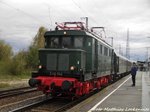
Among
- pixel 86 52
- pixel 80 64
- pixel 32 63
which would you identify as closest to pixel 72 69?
pixel 80 64

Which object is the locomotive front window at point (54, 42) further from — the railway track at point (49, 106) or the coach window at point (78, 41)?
the railway track at point (49, 106)

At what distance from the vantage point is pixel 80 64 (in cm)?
1778

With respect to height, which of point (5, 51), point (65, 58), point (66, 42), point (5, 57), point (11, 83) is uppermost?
point (5, 51)

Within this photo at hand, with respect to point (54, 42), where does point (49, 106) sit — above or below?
below

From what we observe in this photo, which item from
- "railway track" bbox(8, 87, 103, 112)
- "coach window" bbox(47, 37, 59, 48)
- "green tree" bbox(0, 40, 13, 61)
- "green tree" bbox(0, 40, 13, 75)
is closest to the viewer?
"railway track" bbox(8, 87, 103, 112)

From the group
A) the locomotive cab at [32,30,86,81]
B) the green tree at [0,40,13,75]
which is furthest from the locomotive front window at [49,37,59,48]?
the green tree at [0,40,13,75]

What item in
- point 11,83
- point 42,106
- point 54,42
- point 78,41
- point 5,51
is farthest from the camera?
point 5,51

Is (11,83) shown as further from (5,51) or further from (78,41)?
(5,51)

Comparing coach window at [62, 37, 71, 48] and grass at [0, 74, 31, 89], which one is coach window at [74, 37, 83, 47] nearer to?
coach window at [62, 37, 71, 48]

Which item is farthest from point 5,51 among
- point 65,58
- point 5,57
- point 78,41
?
point 65,58

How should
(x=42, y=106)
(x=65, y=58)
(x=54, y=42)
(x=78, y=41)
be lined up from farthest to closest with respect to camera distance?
(x=54, y=42), (x=78, y=41), (x=65, y=58), (x=42, y=106)

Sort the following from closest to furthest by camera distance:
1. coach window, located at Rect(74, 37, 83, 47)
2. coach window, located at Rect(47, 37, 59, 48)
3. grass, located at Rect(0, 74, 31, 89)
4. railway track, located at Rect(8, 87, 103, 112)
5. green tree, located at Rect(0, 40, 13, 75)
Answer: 1. railway track, located at Rect(8, 87, 103, 112)
2. coach window, located at Rect(74, 37, 83, 47)
3. coach window, located at Rect(47, 37, 59, 48)
4. grass, located at Rect(0, 74, 31, 89)
5. green tree, located at Rect(0, 40, 13, 75)

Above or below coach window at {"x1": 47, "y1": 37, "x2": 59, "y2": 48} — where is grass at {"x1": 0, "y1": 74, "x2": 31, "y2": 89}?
below

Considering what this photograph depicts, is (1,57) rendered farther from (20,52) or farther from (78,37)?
(78,37)
